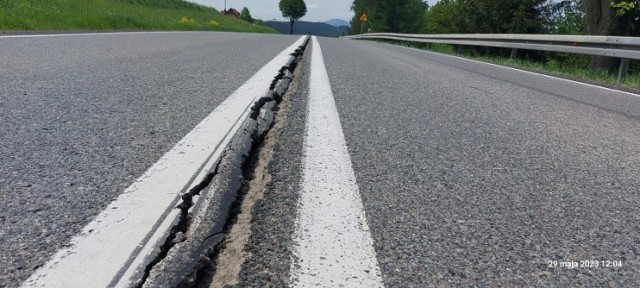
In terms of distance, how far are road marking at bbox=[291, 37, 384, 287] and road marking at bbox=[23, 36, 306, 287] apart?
13.5 inches

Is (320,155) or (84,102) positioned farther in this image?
(84,102)

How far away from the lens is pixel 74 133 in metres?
2.12

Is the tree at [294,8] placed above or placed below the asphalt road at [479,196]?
above

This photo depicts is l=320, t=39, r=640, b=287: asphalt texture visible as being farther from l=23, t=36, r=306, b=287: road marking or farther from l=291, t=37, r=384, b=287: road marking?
l=23, t=36, r=306, b=287: road marking

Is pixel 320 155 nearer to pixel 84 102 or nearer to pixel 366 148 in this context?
pixel 366 148

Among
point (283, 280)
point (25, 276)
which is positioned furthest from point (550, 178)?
point (25, 276)

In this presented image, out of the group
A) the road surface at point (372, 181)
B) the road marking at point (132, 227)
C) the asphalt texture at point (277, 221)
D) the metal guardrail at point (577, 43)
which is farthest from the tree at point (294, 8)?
the road marking at point (132, 227)

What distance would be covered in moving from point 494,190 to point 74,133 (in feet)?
5.61

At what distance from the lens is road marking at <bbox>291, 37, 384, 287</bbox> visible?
111 centimetres

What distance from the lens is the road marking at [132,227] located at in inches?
40.1

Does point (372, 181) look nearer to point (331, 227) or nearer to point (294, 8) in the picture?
point (331, 227)

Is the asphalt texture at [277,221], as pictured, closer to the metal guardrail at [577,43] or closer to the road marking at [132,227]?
the road marking at [132,227]

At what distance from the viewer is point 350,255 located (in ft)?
3.97

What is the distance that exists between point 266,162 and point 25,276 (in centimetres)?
101
